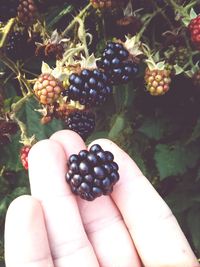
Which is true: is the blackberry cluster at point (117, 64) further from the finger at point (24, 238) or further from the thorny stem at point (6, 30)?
the finger at point (24, 238)

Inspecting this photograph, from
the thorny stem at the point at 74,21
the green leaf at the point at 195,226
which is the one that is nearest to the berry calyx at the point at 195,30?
the thorny stem at the point at 74,21

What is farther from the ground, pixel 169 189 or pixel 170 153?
pixel 170 153

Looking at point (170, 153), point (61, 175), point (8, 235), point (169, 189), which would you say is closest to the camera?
point (8, 235)

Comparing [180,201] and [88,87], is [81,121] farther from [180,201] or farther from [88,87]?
[180,201]

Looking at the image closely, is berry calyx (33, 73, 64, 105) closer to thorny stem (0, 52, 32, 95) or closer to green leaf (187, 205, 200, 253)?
thorny stem (0, 52, 32, 95)

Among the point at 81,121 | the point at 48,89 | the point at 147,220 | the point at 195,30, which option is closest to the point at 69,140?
the point at 81,121

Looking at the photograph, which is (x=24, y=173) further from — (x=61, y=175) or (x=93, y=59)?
(x=93, y=59)

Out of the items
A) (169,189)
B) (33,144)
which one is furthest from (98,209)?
(169,189)
